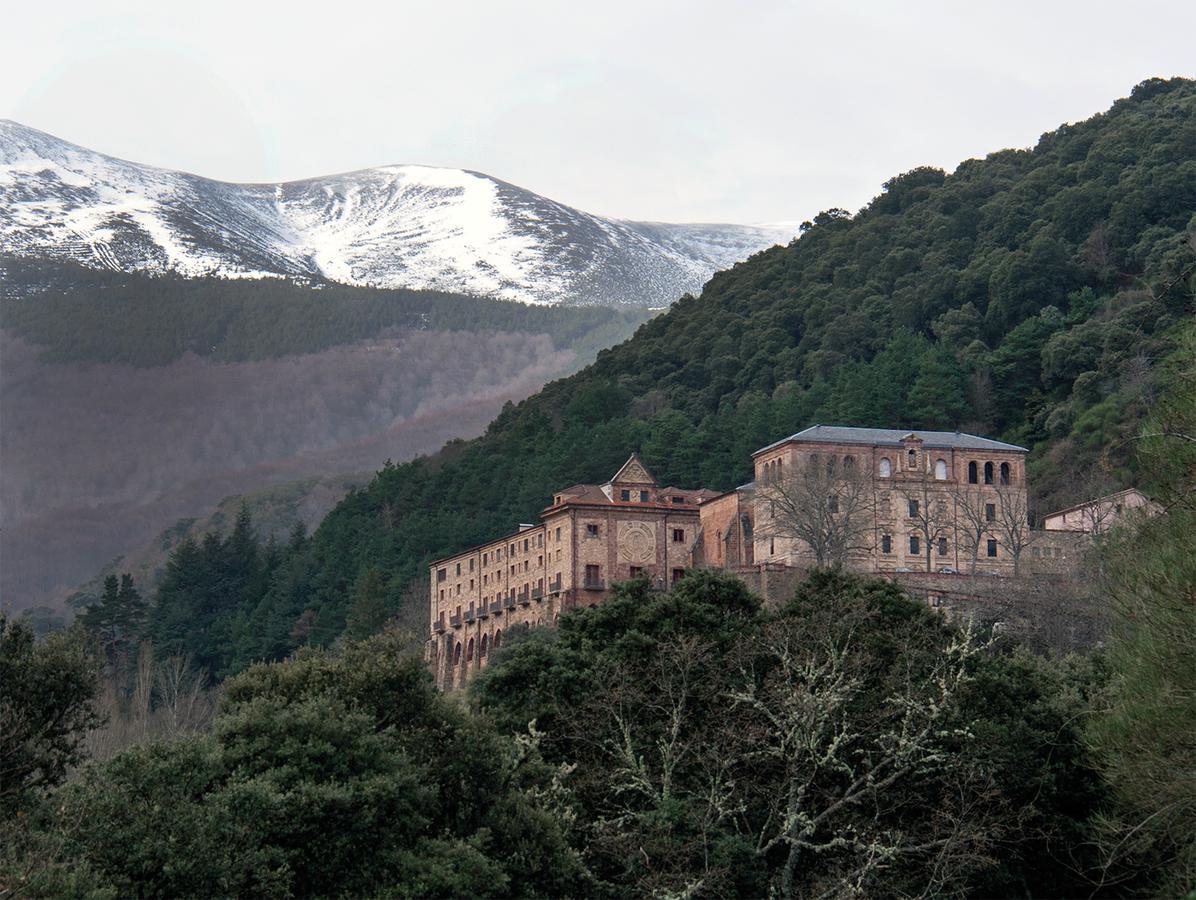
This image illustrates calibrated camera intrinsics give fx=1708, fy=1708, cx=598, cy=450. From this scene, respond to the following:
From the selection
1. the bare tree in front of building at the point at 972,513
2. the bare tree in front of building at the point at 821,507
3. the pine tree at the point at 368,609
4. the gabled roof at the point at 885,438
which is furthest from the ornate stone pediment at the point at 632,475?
the pine tree at the point at 368,609

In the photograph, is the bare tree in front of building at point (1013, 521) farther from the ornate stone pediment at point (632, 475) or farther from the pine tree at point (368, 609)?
the pine tree at point (368, 609)

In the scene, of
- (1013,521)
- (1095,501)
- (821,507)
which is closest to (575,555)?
(821,507)

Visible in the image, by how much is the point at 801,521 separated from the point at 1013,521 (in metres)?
8.20

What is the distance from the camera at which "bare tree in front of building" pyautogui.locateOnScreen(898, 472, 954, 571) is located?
211ft

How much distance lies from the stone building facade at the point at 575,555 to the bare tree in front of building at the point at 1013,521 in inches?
476

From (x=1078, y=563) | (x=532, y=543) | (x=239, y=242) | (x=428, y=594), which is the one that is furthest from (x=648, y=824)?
(x=239, y=242)

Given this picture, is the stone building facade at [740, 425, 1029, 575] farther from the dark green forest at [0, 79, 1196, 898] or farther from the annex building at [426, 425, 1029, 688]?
the dark green forest at [0, 79, 1196, 898]

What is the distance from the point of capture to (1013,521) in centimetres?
6331

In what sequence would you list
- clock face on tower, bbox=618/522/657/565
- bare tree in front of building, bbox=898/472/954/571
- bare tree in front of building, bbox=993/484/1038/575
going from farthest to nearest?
clock face on tower, bbox=618/522/657/565 < bare tree in front of building, bbox=898/472/954/571 < bare tree in front of building, bbox=993/484/1038/575

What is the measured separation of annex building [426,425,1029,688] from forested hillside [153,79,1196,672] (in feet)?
17.5

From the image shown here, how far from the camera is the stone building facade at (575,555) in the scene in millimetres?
66375

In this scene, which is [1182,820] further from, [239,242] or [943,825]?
[239,242]

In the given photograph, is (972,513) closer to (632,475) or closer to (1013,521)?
(1013,521)

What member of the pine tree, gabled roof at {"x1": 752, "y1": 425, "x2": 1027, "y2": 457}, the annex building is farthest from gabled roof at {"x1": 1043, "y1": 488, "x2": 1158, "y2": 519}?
the pine tree
